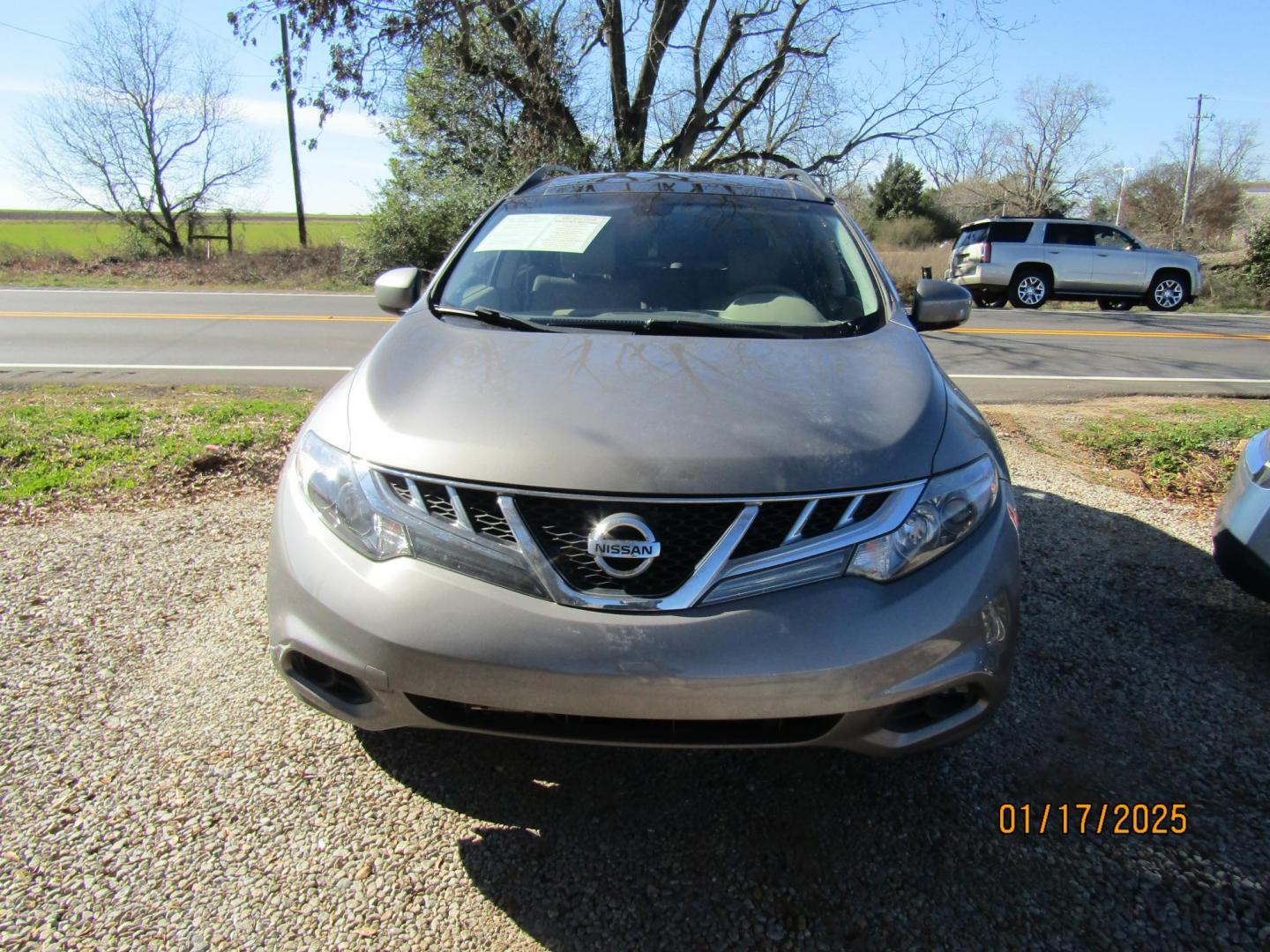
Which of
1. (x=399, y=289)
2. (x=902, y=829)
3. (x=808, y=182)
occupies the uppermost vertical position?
(x=808, y=182)

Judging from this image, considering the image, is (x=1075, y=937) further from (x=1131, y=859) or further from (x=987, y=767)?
(x=987, y=767)

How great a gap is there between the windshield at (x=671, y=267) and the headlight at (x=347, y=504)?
92 centimetres

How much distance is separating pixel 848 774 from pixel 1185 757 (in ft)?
3.37

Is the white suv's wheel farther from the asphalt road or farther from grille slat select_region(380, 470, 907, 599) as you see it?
grille slat select_region(380, 470, 907, 599)

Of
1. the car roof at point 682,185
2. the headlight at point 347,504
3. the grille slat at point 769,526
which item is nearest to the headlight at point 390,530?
the headlight at point 347,504

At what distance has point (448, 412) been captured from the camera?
217 centimetres

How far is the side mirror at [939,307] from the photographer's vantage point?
3459 millimetres

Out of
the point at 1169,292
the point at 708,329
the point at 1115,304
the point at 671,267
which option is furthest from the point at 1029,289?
the point at 708,329

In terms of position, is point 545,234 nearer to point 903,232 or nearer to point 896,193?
point 903,232

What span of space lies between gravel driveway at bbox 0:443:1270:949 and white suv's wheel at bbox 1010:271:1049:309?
16.5 meters

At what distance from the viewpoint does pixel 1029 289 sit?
1814cm

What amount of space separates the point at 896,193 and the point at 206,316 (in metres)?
41.9

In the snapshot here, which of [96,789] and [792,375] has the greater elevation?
[792,375]

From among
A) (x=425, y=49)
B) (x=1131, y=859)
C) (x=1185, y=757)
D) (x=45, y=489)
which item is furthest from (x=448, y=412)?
(x=425, y=49)
